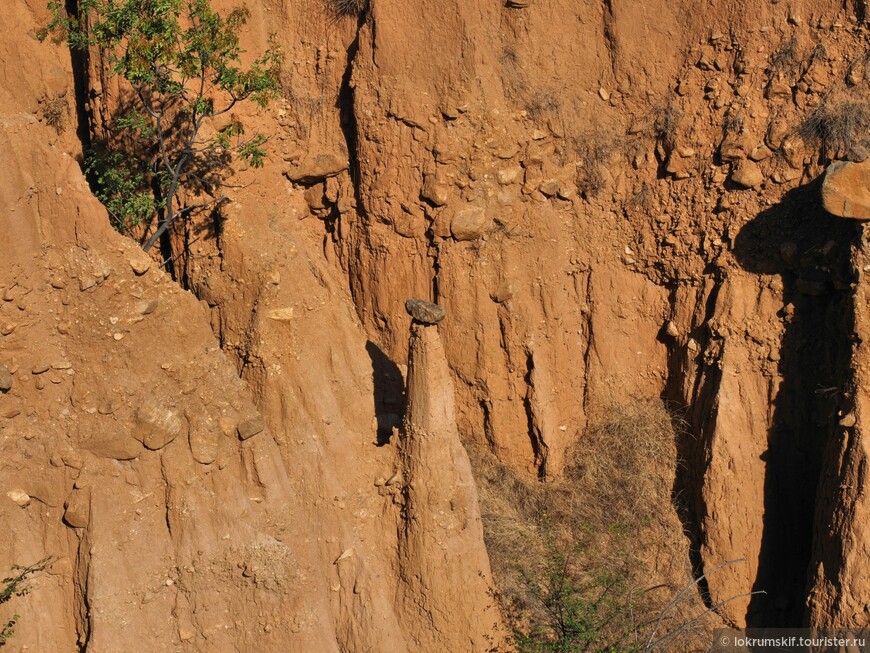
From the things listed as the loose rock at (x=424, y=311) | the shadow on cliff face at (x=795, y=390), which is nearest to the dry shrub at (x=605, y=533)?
the shadow on cliff face at (x=795, y=390)

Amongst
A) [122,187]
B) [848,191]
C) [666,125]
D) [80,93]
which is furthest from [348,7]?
[848,191]

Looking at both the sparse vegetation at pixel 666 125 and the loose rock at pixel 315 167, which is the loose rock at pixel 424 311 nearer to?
the loose rock at pixel 315 167

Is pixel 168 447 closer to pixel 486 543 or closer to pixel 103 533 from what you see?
pixel 103 533

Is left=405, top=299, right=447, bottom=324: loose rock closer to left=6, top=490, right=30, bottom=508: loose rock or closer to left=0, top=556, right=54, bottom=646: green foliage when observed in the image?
left=6, top=490, right=30, bottom=508: loose rock

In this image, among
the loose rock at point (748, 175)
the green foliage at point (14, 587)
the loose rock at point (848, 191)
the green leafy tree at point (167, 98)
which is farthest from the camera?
the loose rock at point (748, 175)

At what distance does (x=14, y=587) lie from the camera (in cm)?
923

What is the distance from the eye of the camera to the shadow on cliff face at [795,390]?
492 inches

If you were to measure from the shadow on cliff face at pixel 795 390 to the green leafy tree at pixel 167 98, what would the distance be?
6994mm

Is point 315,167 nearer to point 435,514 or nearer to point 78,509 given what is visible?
point 435,514

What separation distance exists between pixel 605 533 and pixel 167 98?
8171 millimetres

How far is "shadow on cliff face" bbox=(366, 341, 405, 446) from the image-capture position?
485 inches

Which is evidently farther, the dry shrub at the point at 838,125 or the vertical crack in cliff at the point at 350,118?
the vertical crack in cliff at the point at 350,118

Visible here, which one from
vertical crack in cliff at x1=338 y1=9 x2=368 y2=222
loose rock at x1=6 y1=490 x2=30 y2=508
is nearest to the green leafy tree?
vertical crack in cliff at x1=338 y1=9 x2=368 y2=222

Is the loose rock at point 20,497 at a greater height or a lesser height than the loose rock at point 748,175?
lesser
